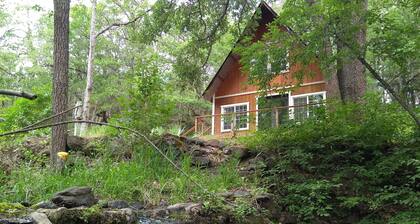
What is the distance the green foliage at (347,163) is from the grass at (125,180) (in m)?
1.06

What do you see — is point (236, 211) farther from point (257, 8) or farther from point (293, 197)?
point (257, 8)

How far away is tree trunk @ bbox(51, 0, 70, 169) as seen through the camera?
267 inches

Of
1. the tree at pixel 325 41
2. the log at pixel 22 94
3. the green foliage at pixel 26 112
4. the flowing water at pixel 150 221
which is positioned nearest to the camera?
the log at pixel 22 94

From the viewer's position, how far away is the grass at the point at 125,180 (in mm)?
5098

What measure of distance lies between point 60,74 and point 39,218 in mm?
4123

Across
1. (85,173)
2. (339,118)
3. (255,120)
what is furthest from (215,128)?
(85,173)

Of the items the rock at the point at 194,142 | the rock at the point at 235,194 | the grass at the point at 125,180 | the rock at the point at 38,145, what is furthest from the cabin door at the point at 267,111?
the rock at the point at 38,145

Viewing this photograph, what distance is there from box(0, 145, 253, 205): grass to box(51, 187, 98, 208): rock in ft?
2.03

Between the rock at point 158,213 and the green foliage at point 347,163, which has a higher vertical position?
the green foliage at point 347,163

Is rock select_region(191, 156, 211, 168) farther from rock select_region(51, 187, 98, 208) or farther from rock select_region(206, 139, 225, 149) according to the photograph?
rock select_region(51, 187, 98, 208)

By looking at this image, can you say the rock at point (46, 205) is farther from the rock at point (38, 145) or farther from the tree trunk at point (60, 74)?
the rock at point (38, 145)

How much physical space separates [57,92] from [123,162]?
1.91 meters

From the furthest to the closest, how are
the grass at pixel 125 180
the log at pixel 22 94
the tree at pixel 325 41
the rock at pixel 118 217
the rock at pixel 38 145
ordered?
1. the rock at pixel 38 145
2. the tree at pixel 325 41
3. the grass at pixel 125 180
4. the rock at pixel 118 217
5. the log at pixel 22 94

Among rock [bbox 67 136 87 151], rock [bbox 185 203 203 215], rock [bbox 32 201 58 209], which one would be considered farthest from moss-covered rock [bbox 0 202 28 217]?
rock [bbox 67 136 87 151]
